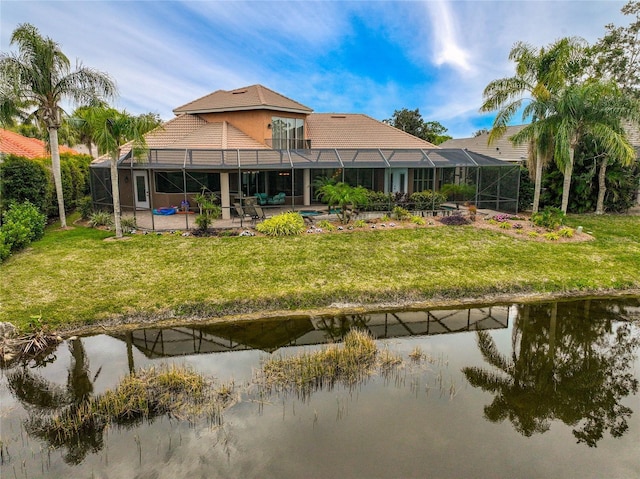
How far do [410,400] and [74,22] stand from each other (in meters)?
14.3

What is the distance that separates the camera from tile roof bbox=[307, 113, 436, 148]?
22866mm

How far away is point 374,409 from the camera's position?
5.47m

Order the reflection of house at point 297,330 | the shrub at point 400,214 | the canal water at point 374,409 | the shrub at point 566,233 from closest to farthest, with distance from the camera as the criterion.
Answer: the canal water at point 374,409, the reflection of house at point 297,330, the shrub at point 566,233, the shrub at point 400,214

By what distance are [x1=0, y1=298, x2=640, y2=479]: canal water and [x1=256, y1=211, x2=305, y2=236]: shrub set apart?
6.16 m

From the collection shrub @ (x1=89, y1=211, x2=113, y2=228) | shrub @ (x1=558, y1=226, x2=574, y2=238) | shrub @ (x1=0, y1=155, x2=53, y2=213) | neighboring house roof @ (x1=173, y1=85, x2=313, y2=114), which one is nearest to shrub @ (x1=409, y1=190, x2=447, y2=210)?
shrub @ (x1=558, y1=226, x2=574, y2=238)

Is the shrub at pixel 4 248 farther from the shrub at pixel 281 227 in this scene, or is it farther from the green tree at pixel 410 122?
the green tree at pixel 410 122

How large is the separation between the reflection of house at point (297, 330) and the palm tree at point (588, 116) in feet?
29.4

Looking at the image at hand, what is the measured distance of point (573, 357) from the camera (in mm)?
6832

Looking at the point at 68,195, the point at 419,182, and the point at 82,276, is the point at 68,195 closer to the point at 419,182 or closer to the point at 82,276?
the point at 82,276

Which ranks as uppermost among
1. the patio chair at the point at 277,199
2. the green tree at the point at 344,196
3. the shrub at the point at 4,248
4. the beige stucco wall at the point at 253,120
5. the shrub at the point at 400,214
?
the beige stucco wall at the point at 253,120

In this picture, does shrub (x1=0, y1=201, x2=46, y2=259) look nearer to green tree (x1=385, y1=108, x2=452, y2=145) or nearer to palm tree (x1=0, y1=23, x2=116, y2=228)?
palm tree (x1=0, y1=23, x2=116, y2=228)

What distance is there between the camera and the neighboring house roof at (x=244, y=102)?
21.2m

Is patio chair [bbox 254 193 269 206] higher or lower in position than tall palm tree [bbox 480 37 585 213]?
lower

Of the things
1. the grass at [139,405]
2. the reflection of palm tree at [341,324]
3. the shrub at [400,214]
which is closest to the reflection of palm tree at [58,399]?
the grass at [139,405]
